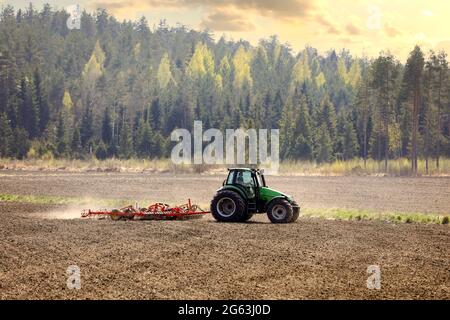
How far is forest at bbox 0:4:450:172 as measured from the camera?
88.7 metres

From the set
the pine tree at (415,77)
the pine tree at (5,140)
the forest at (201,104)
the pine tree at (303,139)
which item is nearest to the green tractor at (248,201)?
the forest at (201,104)

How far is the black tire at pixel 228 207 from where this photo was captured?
85.7ft

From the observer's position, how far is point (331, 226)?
86.4ft

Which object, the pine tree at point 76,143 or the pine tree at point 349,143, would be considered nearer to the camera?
the pine tree at point 349,143

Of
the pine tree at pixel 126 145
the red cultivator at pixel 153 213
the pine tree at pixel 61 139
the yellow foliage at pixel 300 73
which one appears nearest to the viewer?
the red cultivator at pixel 153 213

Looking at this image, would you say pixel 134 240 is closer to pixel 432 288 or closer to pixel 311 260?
pixel 311 260

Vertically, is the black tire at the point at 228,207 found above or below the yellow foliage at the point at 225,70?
below

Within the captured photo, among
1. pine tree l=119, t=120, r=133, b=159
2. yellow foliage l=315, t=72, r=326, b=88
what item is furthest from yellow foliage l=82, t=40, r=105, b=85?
yellow foliage l=315, t=72, r=326, b=88

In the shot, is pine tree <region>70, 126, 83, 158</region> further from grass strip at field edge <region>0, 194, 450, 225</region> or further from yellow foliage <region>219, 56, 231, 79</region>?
grass strip at field edge <region>0, 194, 450, 225</region>

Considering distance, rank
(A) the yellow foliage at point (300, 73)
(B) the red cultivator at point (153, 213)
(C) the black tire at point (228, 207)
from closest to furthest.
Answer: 1. (C) the black tire at point (228, 207)
2. (B) the red cultivator at point (153, 213)
3. (A) the yellow foliage at point (300, 73)

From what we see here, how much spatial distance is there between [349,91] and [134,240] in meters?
131

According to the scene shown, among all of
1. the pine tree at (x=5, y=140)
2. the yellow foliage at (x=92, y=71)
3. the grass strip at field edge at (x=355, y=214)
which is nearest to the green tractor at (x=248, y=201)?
the grass strip at field edge at (x=355, y=214)

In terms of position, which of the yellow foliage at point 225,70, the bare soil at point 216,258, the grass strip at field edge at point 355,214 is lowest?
the grass strip at field edge at point 355,214

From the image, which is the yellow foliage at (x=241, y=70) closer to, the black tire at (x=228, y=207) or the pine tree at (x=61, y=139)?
the pine tree at (x=61, y=139)
